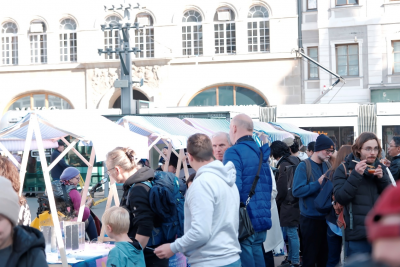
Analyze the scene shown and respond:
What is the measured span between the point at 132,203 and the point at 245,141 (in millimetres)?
1166

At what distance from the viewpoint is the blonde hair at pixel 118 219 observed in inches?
162

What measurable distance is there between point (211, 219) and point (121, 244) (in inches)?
34.3

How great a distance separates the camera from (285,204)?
8156 mm

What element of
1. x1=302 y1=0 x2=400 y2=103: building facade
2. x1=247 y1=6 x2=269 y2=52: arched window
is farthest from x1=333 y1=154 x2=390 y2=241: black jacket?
x1=247 y1=6 x2=269 y2=52: arched window

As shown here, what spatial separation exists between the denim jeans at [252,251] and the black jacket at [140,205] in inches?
31.4

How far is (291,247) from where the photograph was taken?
26.5ft

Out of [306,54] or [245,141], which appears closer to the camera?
[245,141]

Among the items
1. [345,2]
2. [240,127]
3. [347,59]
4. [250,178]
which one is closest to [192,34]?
[345,2]

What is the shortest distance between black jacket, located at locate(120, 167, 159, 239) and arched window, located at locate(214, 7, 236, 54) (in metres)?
24.9

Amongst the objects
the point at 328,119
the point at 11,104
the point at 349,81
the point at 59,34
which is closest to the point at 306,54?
the point at 349,81

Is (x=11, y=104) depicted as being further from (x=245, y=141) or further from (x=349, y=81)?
(x=245, y=141)

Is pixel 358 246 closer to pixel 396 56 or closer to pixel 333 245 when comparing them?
pixel 333 245

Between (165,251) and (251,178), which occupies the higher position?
(251,178)

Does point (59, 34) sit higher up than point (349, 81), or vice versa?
point (59, 34)
